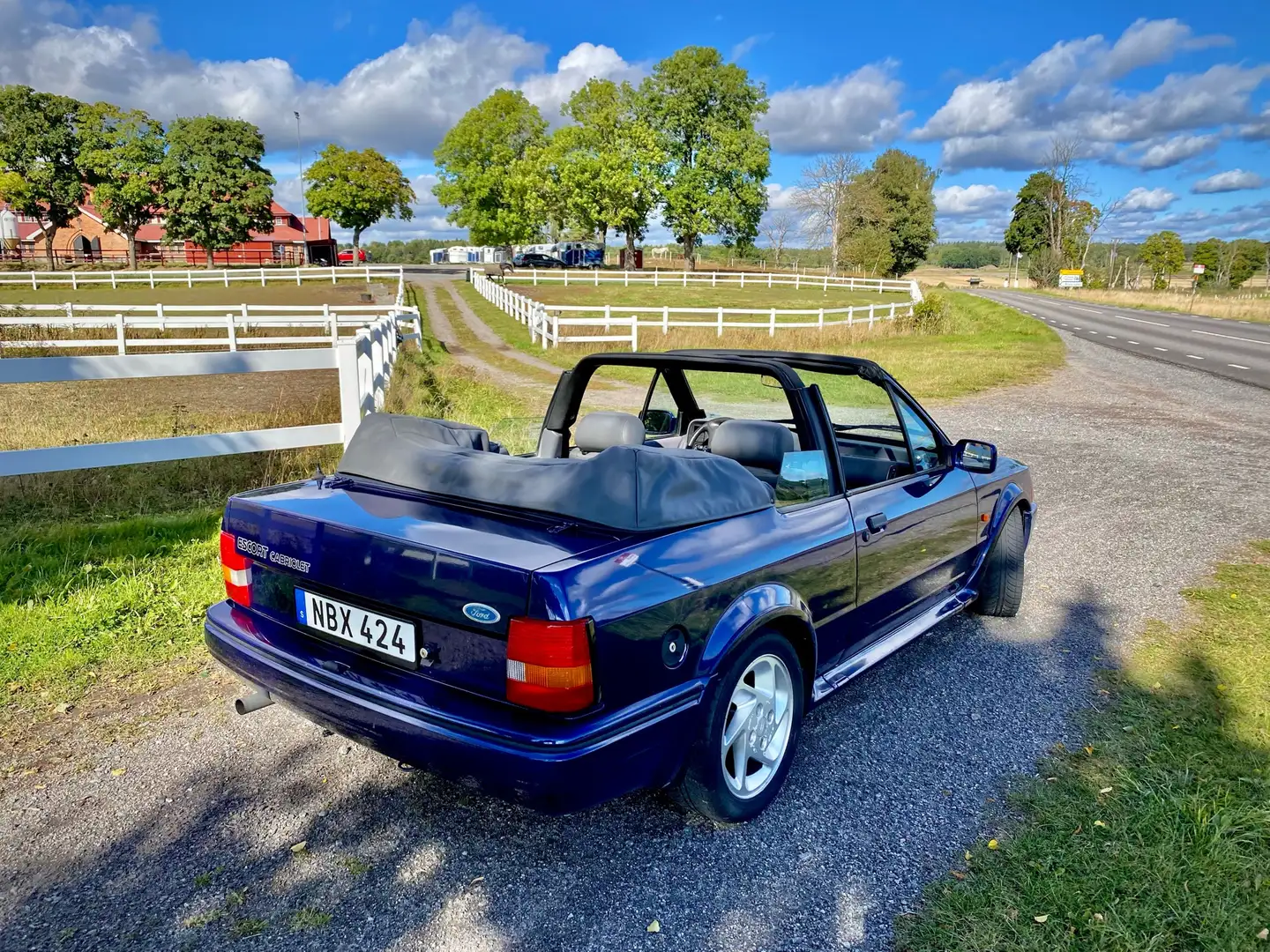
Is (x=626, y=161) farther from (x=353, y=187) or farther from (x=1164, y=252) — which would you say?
(x=1164, y=252)

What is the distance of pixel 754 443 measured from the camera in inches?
136

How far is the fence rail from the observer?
51.0m

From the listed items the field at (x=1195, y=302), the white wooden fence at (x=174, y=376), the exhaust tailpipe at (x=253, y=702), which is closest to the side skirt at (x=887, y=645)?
the exhaust tailpipe at (x=253, y=702)

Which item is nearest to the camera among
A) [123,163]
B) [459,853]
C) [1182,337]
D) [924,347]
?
[459,853]

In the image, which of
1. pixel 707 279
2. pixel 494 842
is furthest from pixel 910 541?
pixel 707 279

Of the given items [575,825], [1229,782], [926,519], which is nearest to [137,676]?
[575,825]

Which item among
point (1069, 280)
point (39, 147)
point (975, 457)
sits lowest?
point (975, 457)

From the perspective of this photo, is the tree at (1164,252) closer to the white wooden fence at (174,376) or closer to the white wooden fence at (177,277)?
the white wooden fence at (177,277)

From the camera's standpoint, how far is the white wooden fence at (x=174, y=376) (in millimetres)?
5340

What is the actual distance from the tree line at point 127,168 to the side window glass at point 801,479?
65177mm

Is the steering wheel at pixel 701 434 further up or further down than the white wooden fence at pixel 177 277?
further down

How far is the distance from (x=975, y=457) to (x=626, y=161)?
190 ft

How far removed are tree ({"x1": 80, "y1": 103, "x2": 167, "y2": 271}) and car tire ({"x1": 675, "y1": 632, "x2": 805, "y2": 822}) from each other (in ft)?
220

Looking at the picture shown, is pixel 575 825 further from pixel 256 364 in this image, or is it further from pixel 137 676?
pixel 256 364
